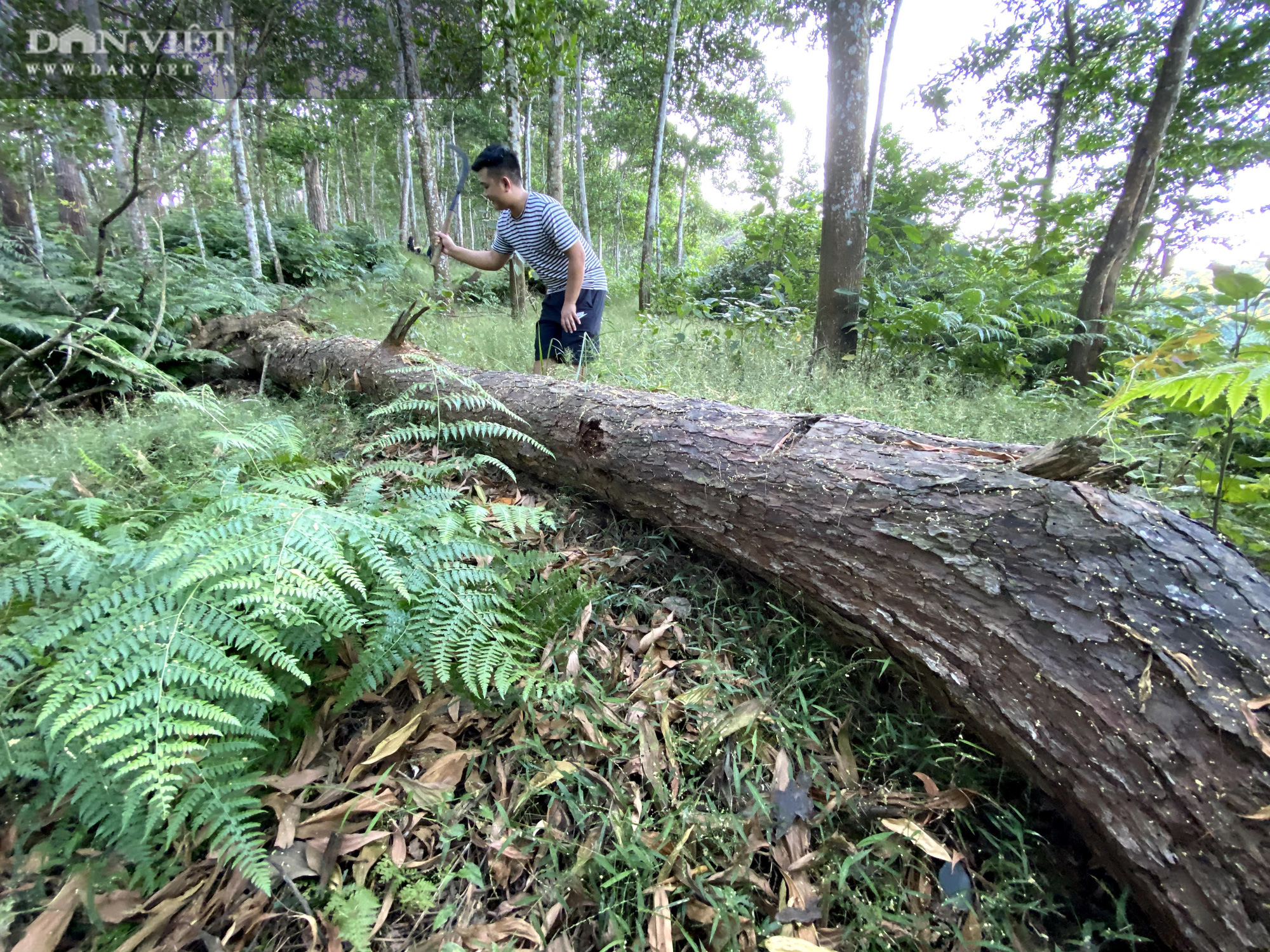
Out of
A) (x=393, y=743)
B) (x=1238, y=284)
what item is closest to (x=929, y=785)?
(x=393, y=743)

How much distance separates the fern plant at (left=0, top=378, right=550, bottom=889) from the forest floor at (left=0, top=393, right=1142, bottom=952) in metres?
0.13

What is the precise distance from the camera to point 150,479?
2172 mm

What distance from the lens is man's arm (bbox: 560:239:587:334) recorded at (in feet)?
12.6

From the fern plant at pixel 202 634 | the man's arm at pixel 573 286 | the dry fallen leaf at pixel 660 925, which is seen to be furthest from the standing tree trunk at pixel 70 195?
the dry fallen leaf at pixel 660 925

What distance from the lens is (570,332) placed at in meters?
4.12

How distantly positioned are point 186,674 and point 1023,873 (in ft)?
6.70

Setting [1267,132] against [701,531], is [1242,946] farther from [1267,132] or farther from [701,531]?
[1267,132]

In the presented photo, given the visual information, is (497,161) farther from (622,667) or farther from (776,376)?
(622,667)

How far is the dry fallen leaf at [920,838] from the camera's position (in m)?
1.23

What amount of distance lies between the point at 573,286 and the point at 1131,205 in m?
5.76

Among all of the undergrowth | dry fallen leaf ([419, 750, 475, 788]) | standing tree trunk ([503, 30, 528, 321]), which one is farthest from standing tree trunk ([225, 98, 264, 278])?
dry fallen leaf ([419, 750, 475, 788])

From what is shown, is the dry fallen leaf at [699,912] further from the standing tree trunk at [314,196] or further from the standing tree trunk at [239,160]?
the standing tree trunk at [314,196]

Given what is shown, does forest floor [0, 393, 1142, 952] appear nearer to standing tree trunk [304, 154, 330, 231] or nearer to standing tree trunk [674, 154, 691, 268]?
standing tree trunk [674, 154, 691, 268]

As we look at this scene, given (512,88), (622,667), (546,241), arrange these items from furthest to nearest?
(512,88) < (546,241) < (622,667)
